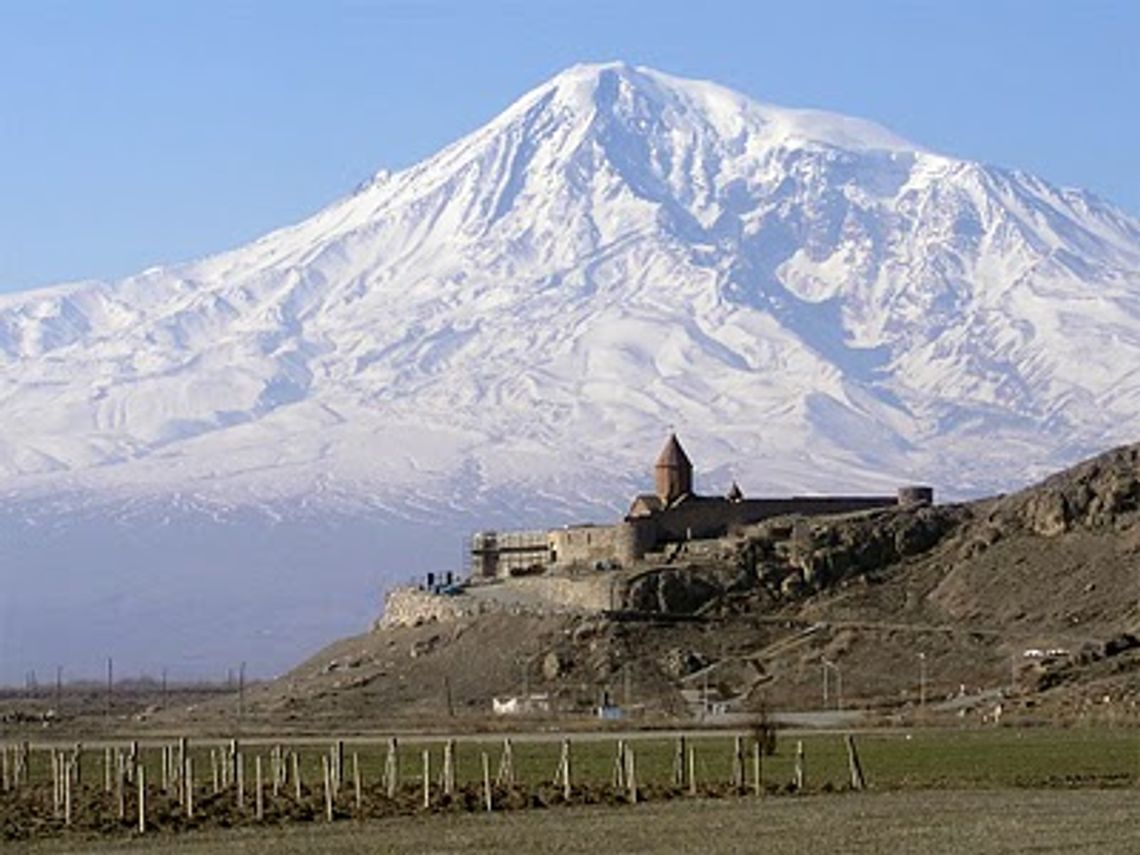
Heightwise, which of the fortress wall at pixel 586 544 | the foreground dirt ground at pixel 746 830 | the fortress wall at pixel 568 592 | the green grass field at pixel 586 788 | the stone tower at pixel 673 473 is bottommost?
the foreground dirt ground at pixel 746 830

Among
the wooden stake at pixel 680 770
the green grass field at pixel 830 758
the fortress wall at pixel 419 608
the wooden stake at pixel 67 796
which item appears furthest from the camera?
the fortress wall at pixel 419 608

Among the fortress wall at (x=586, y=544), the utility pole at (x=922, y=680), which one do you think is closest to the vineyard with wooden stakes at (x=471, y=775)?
the utility pole at (x=922, y=680)

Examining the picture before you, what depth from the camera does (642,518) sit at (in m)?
109

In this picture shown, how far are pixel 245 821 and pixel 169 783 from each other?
8.55 meters

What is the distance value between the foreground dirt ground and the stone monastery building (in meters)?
63.5

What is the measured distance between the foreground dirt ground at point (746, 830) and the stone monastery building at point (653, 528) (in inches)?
2502

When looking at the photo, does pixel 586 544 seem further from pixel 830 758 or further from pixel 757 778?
pixel 757 778

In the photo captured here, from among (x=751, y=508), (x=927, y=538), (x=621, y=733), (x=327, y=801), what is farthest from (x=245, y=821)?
(x=751, y=508)

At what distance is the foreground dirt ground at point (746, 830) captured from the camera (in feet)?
119

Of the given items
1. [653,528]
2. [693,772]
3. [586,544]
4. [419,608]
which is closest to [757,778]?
[693,772]

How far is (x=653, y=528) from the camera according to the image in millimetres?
108750

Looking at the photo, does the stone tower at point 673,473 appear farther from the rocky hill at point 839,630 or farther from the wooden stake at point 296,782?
the wooden stake at point 296,782

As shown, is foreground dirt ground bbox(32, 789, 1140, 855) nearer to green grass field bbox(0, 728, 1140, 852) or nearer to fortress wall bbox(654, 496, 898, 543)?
green grass field bbox(0, 728, 1140, 852)

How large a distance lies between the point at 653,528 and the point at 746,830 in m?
70.1
